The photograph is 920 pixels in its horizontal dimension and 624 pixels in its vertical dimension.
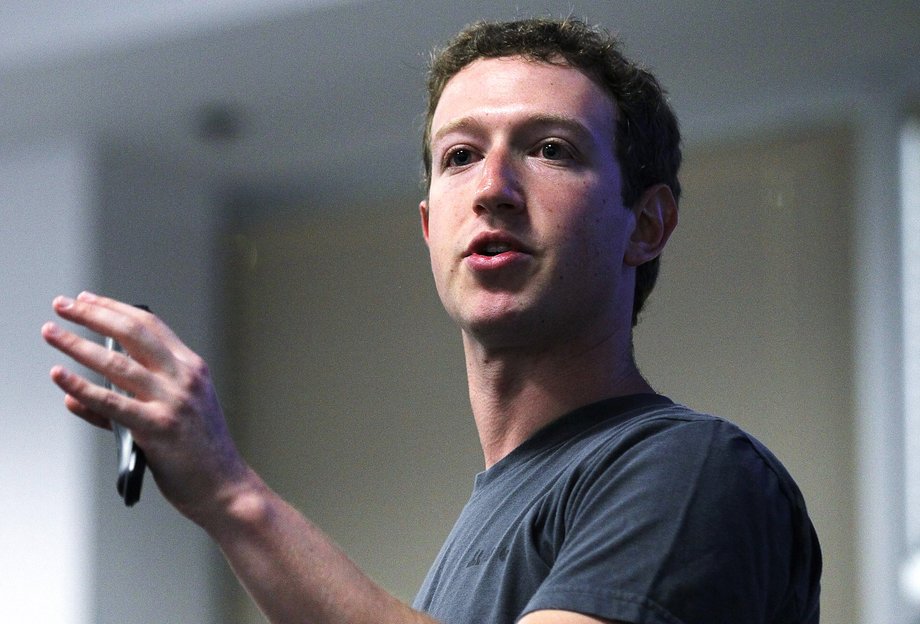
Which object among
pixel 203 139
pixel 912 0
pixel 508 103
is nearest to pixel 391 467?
pixel 203 139

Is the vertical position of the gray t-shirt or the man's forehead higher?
the man's forehead

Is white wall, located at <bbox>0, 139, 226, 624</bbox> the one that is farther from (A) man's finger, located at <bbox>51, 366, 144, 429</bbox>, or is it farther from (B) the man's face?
(A) man's finger, located at <bbox>51, 366, 144, 429</bbox>

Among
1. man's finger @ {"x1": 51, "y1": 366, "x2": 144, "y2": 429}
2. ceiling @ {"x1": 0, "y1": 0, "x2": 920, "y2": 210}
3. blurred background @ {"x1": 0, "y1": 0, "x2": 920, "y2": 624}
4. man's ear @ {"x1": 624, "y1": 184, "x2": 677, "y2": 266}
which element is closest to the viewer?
man's finger @ {"x1": 51, "y1": 366, "x2": 144, "y2": 429}

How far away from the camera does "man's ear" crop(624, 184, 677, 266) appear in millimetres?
1170

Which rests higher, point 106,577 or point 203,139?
point 203,139

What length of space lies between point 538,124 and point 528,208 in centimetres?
8

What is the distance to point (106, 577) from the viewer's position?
381 cm

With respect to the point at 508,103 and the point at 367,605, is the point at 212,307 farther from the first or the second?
the point at 367,605

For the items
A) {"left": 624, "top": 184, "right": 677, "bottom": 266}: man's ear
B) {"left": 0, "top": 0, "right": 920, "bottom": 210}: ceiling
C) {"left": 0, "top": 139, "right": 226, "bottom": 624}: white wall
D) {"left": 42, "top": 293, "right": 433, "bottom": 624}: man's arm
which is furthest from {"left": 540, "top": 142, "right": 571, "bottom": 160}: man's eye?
{"left": 0, "top": 139, "right": 226, "bottom": 624}: white wall

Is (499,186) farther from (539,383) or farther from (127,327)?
(127,327)

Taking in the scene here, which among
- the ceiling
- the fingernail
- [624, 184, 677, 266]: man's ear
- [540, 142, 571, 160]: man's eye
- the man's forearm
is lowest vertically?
the man's forearm

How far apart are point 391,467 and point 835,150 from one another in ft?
5.47

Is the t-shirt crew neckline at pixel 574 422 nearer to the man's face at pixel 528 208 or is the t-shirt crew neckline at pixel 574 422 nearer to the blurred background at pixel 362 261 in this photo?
the man's face at pixel 528 208

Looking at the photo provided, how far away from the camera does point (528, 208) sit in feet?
3.50
